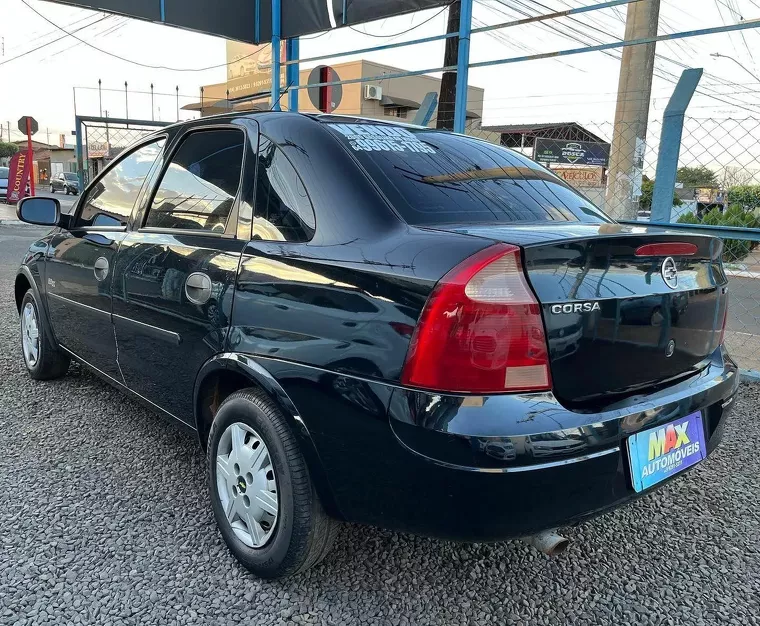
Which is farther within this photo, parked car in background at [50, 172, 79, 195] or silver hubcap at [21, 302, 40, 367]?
parked car in background at [50, 172, 79, 195]

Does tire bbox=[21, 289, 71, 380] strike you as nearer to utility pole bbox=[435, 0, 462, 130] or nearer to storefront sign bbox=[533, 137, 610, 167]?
utility pole bbox=[435, 0, 462, 130]

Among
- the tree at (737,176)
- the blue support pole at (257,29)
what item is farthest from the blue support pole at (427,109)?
the blue support pole at (257,29)

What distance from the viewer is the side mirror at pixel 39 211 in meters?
3.49

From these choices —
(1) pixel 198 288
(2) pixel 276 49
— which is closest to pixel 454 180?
(1) pixel 198 288

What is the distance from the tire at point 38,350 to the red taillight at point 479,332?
3.12 m

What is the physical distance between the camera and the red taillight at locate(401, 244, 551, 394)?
1632 mm

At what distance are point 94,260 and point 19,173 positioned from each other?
21.4m

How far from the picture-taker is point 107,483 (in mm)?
2848

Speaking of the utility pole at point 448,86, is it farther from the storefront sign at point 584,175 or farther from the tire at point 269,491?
the tire at point 269,491

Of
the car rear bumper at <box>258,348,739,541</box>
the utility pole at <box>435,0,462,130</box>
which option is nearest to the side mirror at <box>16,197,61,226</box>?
the car rear bumper at <box>258,348,739,541</box>

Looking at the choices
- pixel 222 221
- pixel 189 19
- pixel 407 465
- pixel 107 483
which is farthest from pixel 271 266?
pixel 189 19

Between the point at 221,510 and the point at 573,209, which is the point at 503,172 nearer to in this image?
the point at 573,209

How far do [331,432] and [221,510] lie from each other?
0.75 m

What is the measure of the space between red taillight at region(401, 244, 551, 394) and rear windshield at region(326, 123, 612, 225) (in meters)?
0.39
